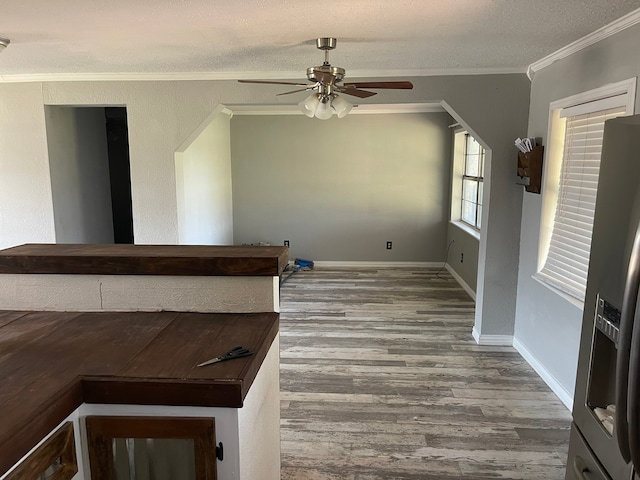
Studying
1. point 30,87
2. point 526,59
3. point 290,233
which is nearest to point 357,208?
point 290,233

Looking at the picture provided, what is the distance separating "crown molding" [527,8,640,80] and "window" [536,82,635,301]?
0.35m

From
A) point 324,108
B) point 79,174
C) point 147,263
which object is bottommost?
point 147,263

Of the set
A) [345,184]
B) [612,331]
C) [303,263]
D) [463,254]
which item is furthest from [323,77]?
[303,263]

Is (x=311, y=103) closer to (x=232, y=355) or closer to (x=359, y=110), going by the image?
(x=232, y=355)

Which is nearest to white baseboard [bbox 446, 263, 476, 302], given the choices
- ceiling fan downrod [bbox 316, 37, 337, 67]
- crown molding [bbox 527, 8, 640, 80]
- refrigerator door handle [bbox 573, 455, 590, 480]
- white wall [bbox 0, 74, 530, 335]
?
white wall [bbox 0, 74, 530, 335]

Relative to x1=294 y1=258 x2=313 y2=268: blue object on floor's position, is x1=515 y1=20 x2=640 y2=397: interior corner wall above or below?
above

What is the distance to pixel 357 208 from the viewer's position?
6.86 meters

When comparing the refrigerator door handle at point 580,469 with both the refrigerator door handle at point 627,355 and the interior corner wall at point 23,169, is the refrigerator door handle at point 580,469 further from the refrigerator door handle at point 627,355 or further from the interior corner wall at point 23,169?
the interior corner wall at point 23,169

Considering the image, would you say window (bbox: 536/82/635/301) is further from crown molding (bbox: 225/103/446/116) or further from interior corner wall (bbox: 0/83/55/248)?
interior corner wall (bbox: 0/83/55/248)

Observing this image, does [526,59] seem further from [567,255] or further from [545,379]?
[545,379]

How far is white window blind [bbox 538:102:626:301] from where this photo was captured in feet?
9.05

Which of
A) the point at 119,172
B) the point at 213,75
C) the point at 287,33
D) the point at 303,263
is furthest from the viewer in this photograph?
the point at 303,263

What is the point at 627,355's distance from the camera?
41.8 inches

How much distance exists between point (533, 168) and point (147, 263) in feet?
9.47
